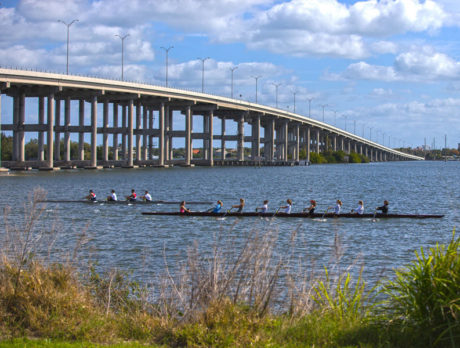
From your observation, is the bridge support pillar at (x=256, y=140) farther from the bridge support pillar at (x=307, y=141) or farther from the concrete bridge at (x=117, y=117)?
the bridge support pillar at (x=307, y=141)

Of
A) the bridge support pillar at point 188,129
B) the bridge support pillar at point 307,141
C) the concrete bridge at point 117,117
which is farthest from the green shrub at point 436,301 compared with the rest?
the bridge support pillar at point 307,141

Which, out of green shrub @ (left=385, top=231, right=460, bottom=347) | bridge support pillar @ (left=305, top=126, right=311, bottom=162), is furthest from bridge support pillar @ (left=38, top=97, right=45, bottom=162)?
bridge support pillar @ (left=305, top=126, right=311, bottom=162)

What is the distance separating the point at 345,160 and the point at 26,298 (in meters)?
188

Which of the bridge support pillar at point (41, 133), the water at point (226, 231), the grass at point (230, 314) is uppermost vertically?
the bridge support pillar at point (41, 133)

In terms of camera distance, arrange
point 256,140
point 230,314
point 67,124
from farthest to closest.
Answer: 1. point 256,140
2. point 67,124
3. point 230,314

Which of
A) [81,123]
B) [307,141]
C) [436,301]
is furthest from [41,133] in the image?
[307,141]

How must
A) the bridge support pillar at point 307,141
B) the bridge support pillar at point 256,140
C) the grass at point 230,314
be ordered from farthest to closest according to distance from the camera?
the bridge support pillar at point 307,141
the bridge support pillar at point 256,140
the grass at point 230,314

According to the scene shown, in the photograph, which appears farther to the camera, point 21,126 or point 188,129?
point 188,129

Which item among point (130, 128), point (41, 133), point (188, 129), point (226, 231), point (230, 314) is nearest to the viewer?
point (230, 314)

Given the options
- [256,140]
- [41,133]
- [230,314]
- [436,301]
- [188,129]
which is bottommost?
[230,314]

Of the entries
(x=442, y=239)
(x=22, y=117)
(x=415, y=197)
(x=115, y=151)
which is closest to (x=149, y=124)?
(x=115, y=151)

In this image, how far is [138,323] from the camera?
911 centimetres

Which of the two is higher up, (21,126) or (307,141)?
(307,141)

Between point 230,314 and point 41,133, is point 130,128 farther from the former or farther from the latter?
point 230,314
